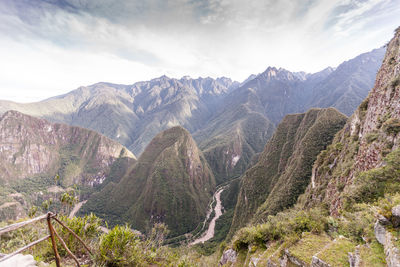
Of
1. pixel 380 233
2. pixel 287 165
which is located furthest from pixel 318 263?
pixel 287 165

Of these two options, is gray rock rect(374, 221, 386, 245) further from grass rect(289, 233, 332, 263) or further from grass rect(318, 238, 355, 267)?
grass rect(289, 233, 332, 263)

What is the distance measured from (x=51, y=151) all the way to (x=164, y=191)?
494ft

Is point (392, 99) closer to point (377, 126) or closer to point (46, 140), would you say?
point (377, 126)

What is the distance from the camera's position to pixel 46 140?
584 feet

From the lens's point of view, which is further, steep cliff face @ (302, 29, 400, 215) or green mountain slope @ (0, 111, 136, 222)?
green mountain slope @ (0, 111, 136, 222)

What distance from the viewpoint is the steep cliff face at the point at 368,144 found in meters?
18.2

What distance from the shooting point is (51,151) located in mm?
175625

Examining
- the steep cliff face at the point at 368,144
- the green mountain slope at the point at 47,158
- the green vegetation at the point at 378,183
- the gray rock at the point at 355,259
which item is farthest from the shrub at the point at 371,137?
the green mountain slope at the point at 47,158

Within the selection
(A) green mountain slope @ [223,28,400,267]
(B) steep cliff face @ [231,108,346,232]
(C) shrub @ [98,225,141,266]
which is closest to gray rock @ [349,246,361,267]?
(A) green mountain slope @ [223,28,400,267]

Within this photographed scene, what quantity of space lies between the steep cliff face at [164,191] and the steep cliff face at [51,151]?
6069cm

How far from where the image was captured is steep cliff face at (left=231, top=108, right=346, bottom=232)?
1800 inches

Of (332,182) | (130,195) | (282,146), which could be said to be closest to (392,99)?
(332,182)

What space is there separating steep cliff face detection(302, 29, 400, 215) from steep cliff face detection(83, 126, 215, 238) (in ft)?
284

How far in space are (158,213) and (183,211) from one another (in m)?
15.3
